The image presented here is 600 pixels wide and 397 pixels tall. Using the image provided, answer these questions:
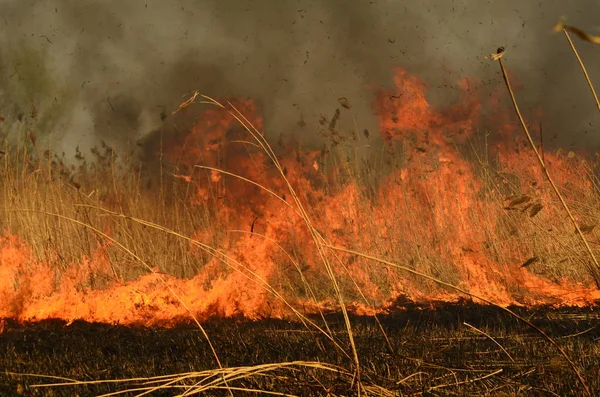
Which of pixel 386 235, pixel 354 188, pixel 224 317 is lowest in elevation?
pixel 224 317

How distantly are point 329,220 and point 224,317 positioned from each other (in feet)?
6.83

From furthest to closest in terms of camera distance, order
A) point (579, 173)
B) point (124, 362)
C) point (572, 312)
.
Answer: point (579, 173)
point (572, 312)
point (124, 362)

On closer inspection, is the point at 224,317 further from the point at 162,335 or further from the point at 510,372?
the point at 510,372

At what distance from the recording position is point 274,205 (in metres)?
7.77

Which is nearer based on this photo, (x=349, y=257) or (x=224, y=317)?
(x=224, y=317)

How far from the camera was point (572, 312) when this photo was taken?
5637 mm

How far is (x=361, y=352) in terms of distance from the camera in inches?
146

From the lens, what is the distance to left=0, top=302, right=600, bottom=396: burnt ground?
9.04 ft

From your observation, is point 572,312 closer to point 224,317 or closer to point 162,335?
point 224,317

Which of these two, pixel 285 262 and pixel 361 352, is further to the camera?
pixel 285 262

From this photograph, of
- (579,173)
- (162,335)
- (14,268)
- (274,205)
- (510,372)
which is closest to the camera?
(510,372)

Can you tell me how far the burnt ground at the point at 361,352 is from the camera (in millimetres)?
2754

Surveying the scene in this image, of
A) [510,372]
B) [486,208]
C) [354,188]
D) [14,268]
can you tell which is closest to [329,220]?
[354,188]

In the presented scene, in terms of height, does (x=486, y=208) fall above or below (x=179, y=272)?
above
